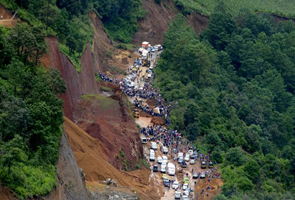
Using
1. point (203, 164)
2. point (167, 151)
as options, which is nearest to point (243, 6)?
point (167, 151)

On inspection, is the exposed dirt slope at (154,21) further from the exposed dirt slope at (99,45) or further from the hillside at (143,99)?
the exposed dirt slope at (99,45)

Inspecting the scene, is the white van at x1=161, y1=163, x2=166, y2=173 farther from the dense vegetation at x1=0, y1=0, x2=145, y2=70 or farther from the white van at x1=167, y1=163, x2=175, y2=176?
the dense vegetation at x1=0, y1=0, x2=145, y2=70

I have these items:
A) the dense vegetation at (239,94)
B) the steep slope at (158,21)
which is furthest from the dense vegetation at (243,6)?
the dense vegetation at (239,94)

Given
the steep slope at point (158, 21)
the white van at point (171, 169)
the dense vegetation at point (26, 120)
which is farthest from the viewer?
the steep slope at point (158, 21)

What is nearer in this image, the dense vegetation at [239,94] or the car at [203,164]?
the car at [203,164]

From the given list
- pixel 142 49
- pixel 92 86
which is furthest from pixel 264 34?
pixel 92 86

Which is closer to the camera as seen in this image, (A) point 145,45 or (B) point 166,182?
(B) point 166,182

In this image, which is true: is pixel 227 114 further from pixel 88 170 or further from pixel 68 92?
pixel 88 170

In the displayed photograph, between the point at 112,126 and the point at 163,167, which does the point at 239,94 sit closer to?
the point at 163,167
